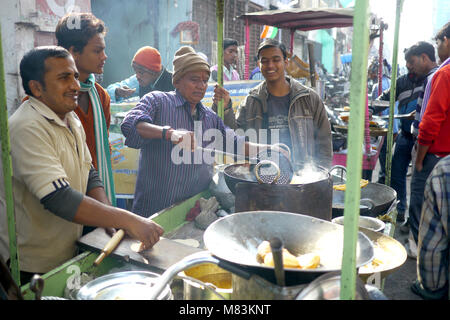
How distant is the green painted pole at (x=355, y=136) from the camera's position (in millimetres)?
935

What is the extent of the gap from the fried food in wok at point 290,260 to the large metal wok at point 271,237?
0.04 meters

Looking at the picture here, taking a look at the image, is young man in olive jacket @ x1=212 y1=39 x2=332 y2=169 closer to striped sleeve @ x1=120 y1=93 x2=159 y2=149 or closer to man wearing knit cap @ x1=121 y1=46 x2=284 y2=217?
man wearing knit cap @ x1=121 y1=46 x2=284 y2=217

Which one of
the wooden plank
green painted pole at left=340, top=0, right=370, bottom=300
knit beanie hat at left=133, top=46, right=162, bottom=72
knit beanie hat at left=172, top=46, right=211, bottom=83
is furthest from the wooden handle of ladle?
knit beanie hat at left=133, top=46, right=162, bottom=72

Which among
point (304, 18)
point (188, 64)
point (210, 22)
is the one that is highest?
point (210, 22)

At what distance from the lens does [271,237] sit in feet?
4.67

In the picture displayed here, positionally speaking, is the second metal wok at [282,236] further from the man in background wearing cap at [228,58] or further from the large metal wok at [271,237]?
the man in background wearing cap at [228,58]

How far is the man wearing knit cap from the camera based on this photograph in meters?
2.62

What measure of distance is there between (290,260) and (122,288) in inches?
22.8

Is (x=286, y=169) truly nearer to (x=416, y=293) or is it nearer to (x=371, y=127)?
(x=416, y=293)

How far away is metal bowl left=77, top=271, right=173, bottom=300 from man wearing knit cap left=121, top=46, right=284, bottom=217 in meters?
1.35

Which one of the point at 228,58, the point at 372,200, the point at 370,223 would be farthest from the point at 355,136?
the point at 228,58

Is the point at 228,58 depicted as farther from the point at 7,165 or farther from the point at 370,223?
the point at 7,165

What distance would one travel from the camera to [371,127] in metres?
4.82

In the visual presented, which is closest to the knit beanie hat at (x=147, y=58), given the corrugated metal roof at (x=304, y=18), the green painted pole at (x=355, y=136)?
the corrugated metal roof at (x=304, y=18)
